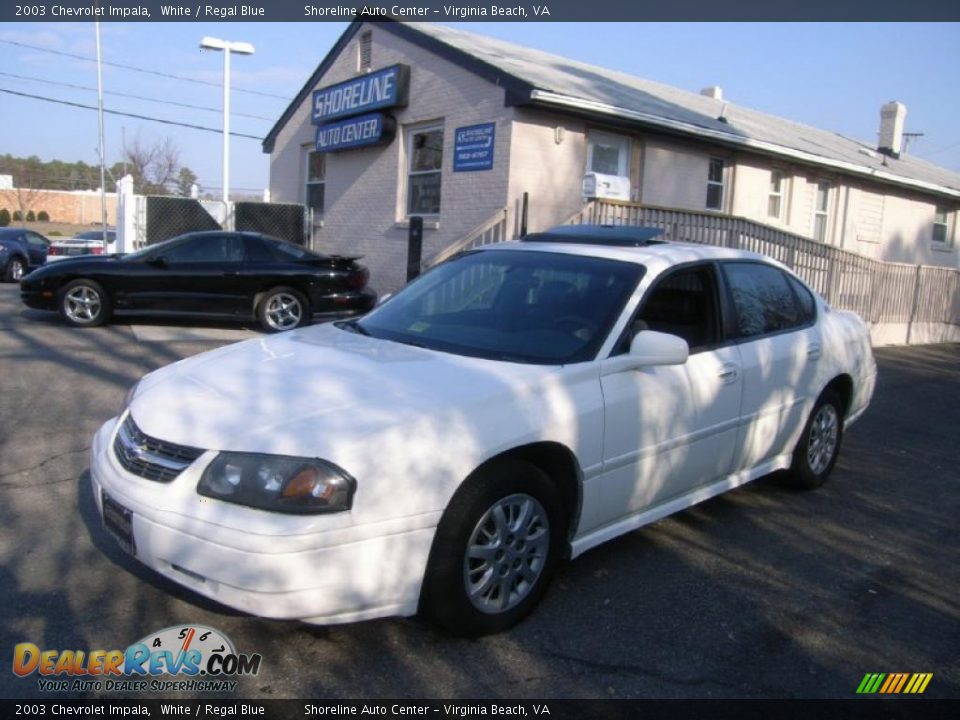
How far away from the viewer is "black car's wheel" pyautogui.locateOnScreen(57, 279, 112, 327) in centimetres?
1057

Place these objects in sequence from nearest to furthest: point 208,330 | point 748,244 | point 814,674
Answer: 1. point 814,674
2. point 208,330
3. point 748,244

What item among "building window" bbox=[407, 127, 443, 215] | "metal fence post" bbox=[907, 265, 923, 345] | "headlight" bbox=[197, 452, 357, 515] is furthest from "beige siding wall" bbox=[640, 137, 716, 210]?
"headlight" bbox=[197, 452, 357, 515]

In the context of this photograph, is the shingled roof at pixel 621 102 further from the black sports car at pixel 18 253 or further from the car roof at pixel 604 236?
the car roof at pixel 604 236

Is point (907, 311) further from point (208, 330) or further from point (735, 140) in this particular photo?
point (208, 330)

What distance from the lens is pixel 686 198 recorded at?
1421cm

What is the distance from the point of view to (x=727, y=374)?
4.50 metres

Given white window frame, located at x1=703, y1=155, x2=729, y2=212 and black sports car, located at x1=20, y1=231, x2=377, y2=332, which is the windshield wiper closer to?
black sports car, located at x1=20, y1=231, x2=377, y2=332

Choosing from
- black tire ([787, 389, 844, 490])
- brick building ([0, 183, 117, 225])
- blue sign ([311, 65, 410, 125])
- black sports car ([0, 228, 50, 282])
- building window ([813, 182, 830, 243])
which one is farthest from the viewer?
brick building ([0, 183, 117, 225])

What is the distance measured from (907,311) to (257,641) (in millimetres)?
15003

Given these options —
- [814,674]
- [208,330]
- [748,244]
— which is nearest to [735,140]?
[748,244]

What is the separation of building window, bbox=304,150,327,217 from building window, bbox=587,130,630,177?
21.3 feet

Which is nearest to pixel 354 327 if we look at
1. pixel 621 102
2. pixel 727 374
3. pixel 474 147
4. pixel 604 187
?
pixel 727 374

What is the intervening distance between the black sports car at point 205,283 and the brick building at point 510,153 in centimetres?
285

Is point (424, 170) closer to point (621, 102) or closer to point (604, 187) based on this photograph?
point (621, 102)
